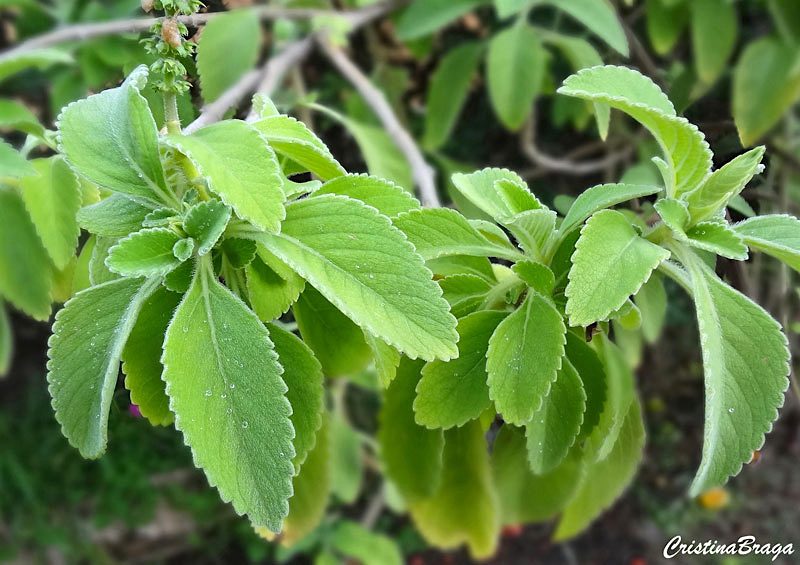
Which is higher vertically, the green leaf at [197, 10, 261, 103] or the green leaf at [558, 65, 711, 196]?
the green leaf at [558, 65, 711, 196]

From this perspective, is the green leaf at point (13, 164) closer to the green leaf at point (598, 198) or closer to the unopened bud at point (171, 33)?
the unopened bud at point (171, 33)

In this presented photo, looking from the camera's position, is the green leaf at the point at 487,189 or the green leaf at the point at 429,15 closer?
the green leaf at the point at 487,189

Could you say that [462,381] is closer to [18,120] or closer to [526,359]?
[526,359]

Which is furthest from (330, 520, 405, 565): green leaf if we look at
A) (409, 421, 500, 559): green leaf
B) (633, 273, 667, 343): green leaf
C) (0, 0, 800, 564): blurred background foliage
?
(633, 273, 667, 343): green leaf

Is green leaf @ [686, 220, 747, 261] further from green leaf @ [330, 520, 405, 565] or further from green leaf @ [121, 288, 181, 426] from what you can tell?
green leaf @ [330, 520, 405, 565]

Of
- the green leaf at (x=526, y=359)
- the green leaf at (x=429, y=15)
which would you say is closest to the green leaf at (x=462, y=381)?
the green leaf at (x=526, y=359)

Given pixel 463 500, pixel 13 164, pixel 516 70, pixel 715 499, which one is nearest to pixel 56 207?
pixel 13 164
